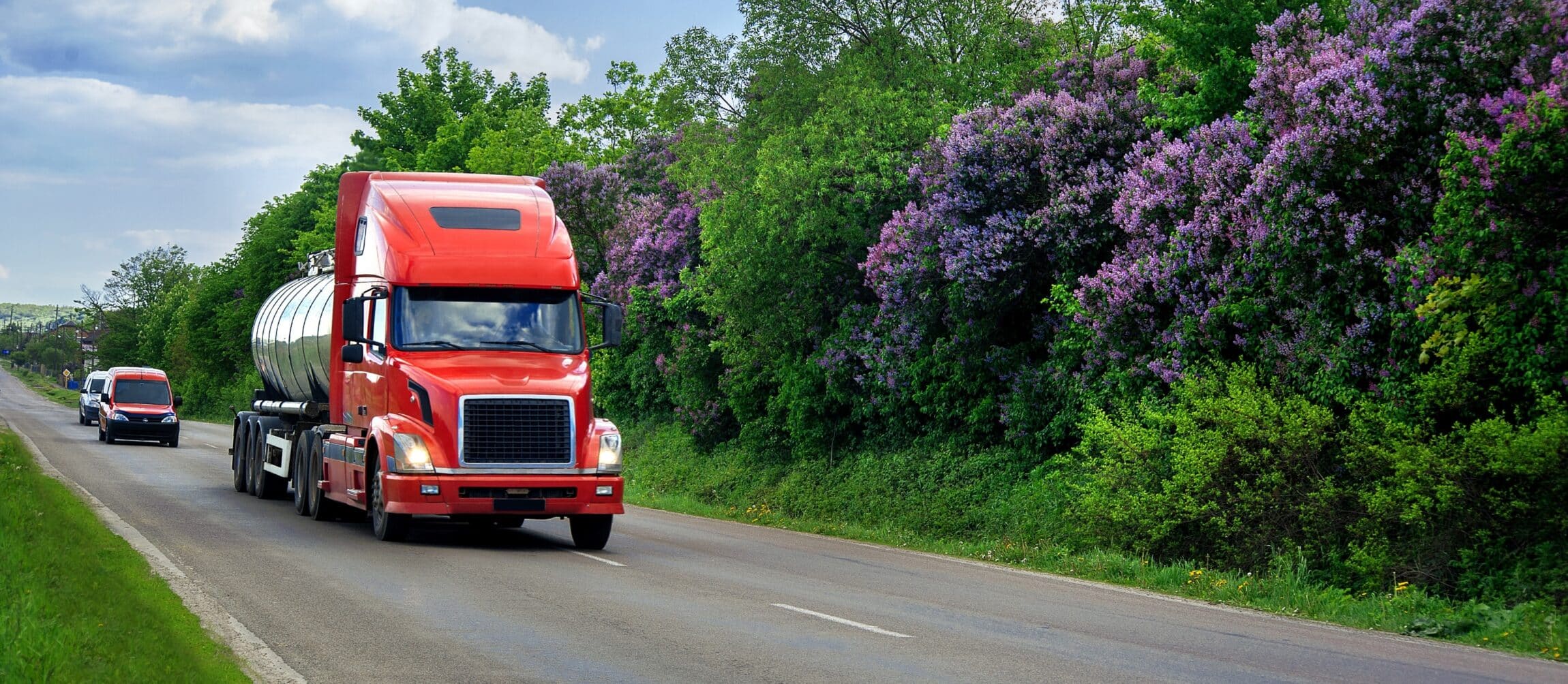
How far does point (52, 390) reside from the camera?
150 metres

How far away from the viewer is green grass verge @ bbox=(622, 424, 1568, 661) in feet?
42.2

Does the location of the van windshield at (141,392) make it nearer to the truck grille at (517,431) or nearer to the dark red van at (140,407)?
the dark red van at (140,407)

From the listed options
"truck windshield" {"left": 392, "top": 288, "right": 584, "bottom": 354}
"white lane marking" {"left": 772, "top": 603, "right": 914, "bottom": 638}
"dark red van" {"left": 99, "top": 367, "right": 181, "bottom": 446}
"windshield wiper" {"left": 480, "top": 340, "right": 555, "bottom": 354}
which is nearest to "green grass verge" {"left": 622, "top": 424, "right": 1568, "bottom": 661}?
"white lane marking" {"left": 772, "top": 603, "right": 914, "bottom": 638}

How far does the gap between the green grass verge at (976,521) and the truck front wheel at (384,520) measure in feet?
24.4

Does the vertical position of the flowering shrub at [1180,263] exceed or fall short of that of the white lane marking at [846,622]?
it exceeds it

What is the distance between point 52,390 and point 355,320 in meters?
148

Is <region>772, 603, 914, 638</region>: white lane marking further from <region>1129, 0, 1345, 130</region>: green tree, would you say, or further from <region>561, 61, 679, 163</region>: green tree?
<region>561, 61, 679, 163</region>: green tree

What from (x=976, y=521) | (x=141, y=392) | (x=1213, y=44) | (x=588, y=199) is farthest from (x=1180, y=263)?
(x=141, y=392)

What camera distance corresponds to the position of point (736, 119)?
113 ft

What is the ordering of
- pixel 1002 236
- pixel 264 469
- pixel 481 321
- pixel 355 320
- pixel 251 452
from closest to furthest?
pixel 481 321 → pixel 355 320 → pixel 1002 236 → pixel 264 469 → pixel 251 452

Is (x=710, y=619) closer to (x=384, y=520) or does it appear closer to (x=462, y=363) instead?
(x=462, y=363)

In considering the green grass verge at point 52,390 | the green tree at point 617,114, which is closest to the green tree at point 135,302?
the green grass verge at point 52,390

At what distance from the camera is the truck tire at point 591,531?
1823cm

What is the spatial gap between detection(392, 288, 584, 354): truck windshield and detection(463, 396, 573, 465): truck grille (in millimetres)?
1035
